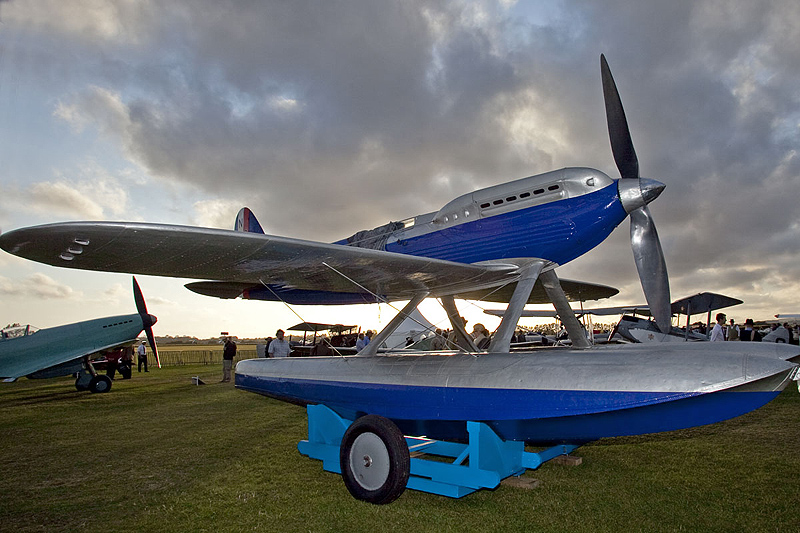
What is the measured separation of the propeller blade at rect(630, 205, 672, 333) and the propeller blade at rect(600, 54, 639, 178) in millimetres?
561

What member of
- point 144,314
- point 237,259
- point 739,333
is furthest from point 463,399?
point 739,333

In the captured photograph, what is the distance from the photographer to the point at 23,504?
13.3 ft

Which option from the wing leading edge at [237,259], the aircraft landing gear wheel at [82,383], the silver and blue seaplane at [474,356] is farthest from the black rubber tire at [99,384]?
the wing leading edge at [237,259]

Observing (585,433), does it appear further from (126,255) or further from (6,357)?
(6,357)

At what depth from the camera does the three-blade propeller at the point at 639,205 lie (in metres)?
4.74

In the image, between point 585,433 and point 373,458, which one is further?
point 373,458

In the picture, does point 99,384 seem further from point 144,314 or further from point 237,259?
point 237,259

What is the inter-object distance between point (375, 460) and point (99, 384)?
12157mm

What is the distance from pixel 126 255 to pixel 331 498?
2.70 metres

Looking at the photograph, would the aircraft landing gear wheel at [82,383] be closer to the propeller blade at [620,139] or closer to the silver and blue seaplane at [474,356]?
the silver and blue seaplane at [474,356]

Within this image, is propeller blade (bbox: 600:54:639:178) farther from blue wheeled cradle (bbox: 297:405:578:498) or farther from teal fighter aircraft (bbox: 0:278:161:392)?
teal fighter aircraft (bbox: 0:278:161:392)

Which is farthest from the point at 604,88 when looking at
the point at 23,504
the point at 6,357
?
the point at 6,357

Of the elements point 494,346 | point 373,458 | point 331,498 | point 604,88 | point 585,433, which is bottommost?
point 331,498

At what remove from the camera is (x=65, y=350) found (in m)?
13.2
